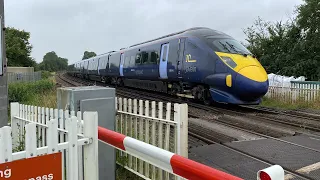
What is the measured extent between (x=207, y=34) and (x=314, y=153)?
7.16 metres

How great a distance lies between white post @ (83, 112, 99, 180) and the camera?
2.44 meters

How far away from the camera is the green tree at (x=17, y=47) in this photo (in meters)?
49.3

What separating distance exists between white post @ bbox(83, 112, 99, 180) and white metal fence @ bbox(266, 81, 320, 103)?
40.5ft

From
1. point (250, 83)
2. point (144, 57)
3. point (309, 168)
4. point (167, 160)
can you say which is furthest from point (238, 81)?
point (167, 160)

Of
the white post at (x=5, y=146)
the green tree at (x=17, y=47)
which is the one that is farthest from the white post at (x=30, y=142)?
the green tree at (x=17, y=47)

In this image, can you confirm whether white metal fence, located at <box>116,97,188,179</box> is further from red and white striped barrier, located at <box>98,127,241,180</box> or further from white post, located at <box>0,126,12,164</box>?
white post, located at <box>0,126,12,164</box>

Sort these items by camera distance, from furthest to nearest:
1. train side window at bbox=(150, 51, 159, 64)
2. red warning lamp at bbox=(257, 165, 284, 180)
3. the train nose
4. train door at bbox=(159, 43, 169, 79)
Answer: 1. train side window at bbox=(150, 51, 159, 64)
2. train door at bbox=(159, 43, 169, 79)
3. the train nose
4. red warning lamp at bbox=(257, 165, 284, 180)

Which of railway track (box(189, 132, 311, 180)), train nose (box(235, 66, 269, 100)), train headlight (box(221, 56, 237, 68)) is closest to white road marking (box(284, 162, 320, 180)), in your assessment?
railway track (box(189, 132, 311, 180))

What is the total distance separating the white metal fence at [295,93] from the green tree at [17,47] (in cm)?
4298

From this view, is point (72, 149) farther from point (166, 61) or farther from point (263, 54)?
point (263, 54)

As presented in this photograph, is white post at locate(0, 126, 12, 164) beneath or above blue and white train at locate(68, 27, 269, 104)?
beneath

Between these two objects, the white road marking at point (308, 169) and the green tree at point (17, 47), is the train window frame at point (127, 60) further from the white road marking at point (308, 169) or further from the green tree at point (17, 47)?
the green tree at point (17, 47)

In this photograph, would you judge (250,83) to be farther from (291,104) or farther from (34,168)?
(34,168)

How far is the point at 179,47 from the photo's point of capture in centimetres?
1247
